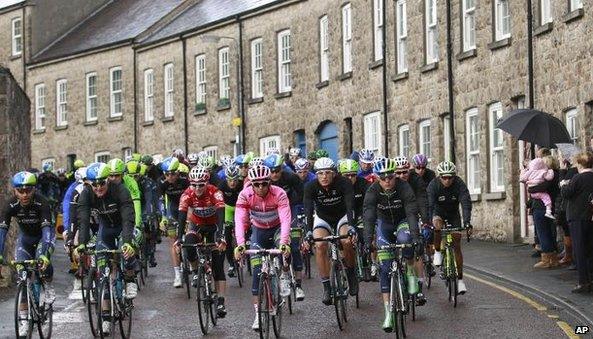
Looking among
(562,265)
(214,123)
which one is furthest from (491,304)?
(214,123)

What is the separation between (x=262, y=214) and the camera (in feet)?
57.6

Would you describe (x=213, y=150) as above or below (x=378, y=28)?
below

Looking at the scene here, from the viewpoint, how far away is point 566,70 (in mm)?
28953

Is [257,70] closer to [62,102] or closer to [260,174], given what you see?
[62,102]

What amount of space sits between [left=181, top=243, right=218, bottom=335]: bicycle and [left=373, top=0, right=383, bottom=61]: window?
22.8 meters

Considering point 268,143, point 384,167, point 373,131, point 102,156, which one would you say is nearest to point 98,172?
point 384,167

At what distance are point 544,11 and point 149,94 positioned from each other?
27.5 m

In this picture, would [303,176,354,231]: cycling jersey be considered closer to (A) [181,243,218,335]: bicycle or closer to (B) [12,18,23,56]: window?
(A) [181,243,218,335]: bicycle

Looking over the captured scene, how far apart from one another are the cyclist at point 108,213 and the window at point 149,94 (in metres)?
38.3

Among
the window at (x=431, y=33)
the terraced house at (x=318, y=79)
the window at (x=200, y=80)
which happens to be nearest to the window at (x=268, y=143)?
the terraced house at (x=318, y=79)

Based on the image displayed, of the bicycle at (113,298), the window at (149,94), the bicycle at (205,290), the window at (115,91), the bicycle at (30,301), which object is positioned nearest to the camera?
the bicycle at (30,301)

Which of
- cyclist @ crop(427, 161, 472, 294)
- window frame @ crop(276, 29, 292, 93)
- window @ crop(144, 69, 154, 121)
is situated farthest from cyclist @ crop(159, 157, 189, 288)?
window @ crop(144, 69, 154, 121)

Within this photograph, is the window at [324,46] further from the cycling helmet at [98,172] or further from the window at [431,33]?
the cycling helmet at [98,172]

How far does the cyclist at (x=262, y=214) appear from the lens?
1659cm
